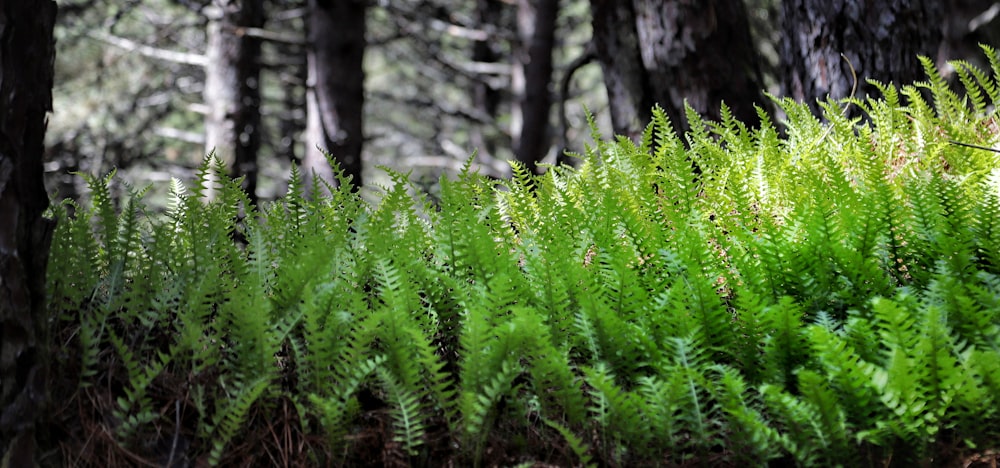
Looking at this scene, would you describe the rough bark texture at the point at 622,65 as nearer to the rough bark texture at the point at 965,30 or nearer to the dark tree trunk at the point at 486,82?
the rough bark texture at the point at 965,30

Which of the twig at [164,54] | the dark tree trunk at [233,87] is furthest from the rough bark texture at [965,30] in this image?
the twig at [164,54]

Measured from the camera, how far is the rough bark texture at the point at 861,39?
153 inches

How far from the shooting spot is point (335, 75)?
768 cm

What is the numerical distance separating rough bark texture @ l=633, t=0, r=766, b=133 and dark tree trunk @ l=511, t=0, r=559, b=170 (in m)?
6.13

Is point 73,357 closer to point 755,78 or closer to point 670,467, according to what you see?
point 670,467

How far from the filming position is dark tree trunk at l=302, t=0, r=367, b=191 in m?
7.65

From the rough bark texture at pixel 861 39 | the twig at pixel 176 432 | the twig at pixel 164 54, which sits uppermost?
the twig at pixel 164 54

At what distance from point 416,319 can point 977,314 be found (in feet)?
4.23

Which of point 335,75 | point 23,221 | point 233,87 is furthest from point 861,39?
point 233,87

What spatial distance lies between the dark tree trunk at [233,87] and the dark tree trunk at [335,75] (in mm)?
1948

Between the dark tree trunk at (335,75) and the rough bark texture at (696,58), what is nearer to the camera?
the rough bark texture at (696,58)

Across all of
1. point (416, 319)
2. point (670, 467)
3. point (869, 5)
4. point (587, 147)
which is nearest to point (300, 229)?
point (416, 319)

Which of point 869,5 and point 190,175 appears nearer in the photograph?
point 869,5

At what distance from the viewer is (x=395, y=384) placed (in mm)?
1729
